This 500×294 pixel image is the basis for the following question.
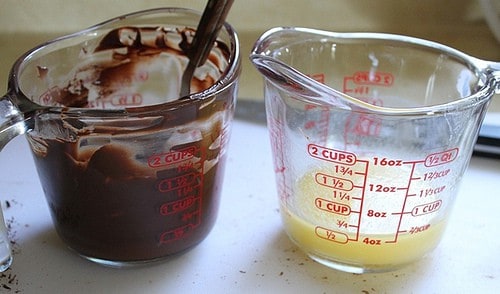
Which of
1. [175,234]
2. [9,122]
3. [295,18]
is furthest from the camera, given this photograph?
[295,18]

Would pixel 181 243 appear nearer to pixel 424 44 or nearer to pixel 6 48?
pixel 424 44

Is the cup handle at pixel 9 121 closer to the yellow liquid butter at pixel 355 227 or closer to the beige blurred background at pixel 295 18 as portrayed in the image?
the yellow liquid butter at pixel 355 227

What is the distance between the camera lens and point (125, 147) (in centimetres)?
65

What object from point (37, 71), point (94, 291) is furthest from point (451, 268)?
point (37, 71)

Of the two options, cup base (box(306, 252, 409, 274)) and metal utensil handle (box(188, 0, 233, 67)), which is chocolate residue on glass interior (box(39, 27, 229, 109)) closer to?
metal utensil handle (box(188, 0, 233, 67))

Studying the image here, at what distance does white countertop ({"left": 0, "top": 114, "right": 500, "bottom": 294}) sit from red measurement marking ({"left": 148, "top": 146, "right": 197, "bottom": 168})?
13 cm

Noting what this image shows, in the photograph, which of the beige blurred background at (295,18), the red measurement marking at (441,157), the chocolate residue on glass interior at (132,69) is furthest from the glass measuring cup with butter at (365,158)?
the beige blurred background at (295,18)

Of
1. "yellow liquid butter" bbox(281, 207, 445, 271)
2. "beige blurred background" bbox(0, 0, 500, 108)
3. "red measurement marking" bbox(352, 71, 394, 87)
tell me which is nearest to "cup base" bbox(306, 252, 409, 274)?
"yellow liquid butter" bbox(281, 207, 445, 271)

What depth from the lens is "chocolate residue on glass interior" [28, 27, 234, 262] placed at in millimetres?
639

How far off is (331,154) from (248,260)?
5.9 inches

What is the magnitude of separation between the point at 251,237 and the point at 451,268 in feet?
0.69

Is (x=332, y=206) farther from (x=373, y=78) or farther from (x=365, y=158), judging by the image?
(x=373, y=78)

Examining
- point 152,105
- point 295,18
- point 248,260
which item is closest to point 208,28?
point 152,105

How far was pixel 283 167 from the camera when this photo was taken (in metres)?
0.72
